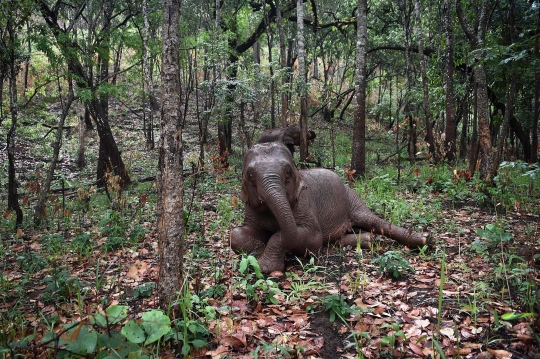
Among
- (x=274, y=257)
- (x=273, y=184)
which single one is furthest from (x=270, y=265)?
(x=273, y=184)

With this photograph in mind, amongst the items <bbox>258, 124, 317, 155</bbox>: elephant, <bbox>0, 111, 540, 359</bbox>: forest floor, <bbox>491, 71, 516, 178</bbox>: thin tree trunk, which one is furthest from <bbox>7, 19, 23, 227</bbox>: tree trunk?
<bbox>491, 71, 516, 178</bbox>: thin tree trunk

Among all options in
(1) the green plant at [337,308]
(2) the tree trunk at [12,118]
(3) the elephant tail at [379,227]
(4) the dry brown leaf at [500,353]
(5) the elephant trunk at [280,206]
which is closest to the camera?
(4) the dry brown leaf at [500,353]

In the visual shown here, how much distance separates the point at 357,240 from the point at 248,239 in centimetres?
168

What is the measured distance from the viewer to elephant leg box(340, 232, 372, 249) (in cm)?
601

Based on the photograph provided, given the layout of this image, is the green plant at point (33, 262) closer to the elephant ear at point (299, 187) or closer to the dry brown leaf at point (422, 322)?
the elephant ear at point (299, 187)

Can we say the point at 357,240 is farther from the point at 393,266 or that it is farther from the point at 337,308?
the point at 337,308

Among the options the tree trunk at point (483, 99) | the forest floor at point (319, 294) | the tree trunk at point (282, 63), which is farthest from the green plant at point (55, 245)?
the tree trunk at point (483, 99)

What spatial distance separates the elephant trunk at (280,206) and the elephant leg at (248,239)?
2.51 feet

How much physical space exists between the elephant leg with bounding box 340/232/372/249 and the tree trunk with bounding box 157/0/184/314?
3.23 m

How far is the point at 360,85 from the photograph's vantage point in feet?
33.9

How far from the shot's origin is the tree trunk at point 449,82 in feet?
33.1

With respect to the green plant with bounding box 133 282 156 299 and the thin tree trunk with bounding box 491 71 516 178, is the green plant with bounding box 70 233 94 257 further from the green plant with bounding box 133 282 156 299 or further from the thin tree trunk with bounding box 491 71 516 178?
the thin tree trunk with bounding box 491 71 516 178

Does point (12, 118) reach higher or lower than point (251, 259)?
higher

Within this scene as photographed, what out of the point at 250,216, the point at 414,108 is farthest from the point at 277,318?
the point at 414,108
